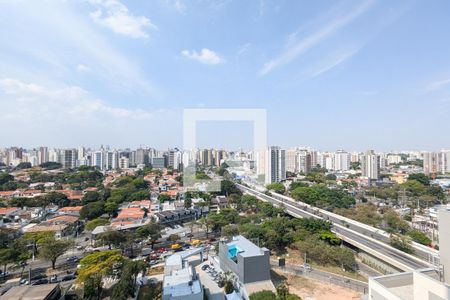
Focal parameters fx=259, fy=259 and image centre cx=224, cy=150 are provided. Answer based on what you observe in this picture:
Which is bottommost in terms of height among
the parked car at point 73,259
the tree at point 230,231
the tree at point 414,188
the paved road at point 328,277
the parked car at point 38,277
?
the parked car at point 73,259

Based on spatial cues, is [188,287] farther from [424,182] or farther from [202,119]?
[424,182]

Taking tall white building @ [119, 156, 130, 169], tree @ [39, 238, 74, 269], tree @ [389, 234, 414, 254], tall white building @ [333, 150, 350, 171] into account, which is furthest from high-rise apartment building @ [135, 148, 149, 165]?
tree @ [389, 234, 414, 254]

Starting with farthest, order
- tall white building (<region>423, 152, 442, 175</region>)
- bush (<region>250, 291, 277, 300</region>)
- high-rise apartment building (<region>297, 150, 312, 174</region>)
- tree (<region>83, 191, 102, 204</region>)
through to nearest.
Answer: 1. high-rise apartment building (<region>297, 150, 312, 174</region>)
2. tall white building (<region>423, 152, 442, 175</region>)
3. tree (<region>83, 191, 102, 204</region>)
4. bush (<region>250, 291, 277, 300</region>)

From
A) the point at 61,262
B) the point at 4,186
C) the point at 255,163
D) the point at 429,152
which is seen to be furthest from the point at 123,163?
the point at 429,152

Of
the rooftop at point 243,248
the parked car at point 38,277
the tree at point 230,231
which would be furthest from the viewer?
the tree at point 230,231

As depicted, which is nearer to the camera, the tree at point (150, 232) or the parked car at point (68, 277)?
the parked car at point (68, 277)

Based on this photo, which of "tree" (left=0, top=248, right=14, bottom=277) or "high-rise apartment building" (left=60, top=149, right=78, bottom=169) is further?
"high-rise apartment building" (left=60, top=149, right=78, bottom=169)

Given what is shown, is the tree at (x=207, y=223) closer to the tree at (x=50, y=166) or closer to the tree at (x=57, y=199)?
the tree at (x=57, y=199)

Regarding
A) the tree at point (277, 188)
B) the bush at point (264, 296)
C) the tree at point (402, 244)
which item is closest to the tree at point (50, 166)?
the tree at point (277, 188)

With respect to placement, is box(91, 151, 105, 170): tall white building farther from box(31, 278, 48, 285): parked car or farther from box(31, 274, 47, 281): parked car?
box(31, 278, 48, 285): parked car
